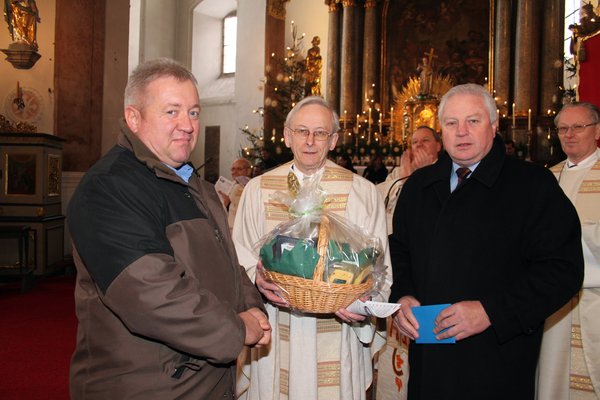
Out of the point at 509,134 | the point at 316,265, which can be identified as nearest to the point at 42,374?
the point at 316,265

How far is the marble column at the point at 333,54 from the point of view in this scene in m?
15.6

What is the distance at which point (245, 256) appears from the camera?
3.06 metres

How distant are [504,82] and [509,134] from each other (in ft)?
4.50

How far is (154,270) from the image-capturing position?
1.67m

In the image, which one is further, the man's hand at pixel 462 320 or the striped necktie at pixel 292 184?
the striped necktie at pixel 292 184

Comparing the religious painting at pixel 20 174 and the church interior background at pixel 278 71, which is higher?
the church interior background at pixel 278 71

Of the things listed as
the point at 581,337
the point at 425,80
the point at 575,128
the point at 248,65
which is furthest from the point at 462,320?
the point at 248,65

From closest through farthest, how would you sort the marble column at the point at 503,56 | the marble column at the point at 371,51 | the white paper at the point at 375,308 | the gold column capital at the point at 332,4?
the white paper at the point at 375,308 → the marble column at the point at 503,56 → the marble column at the point at 371,51 → the gold column capital at the point at 332,4

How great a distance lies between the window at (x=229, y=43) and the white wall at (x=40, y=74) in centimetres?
1000

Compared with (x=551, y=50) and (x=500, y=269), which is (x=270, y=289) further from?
(x=551, y=50)

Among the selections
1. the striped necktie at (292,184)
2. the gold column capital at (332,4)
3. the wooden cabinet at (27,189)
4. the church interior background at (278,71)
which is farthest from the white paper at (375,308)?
the gold column capital at (332,4)

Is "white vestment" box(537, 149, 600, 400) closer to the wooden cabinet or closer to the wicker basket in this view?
the wicker basket

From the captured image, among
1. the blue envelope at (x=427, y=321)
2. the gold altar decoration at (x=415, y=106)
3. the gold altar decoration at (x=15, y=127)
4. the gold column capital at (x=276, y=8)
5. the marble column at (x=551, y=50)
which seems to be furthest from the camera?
the gold column capital at (x=276, y=8)

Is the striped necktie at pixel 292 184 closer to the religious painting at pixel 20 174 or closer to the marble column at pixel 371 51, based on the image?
the religious painting at pixel 20 174
